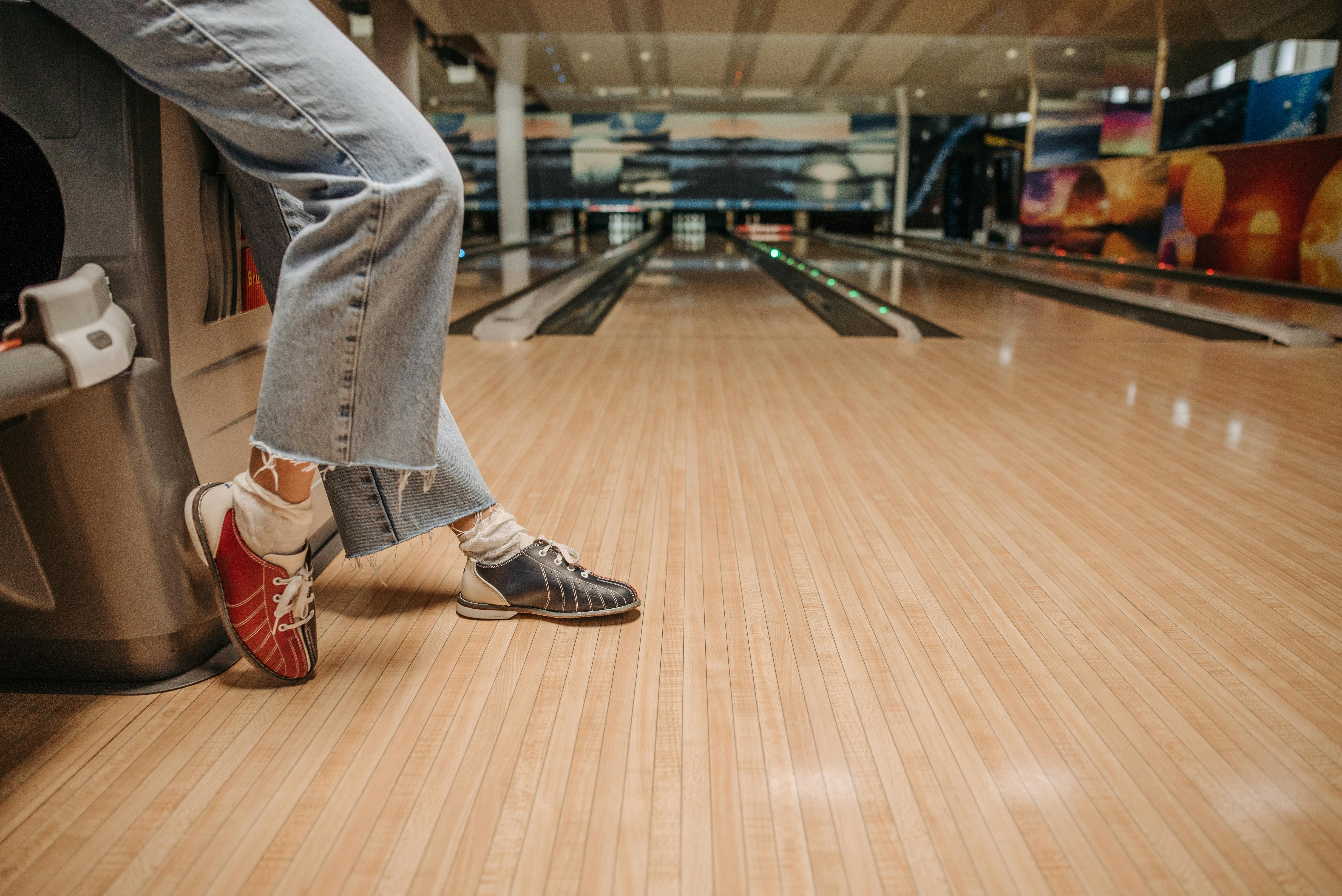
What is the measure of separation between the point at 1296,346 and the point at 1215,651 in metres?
2.61

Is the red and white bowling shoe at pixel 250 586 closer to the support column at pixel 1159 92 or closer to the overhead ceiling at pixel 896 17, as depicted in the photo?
the overhead ceiling at pixel 896 17

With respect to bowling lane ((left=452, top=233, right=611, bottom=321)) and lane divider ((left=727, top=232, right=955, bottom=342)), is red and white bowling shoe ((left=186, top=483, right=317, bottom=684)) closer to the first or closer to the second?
lane divider ((left=727, top=232, right=955, bottom=342))

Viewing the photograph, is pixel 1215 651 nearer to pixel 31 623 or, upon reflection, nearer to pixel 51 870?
pixel 51 870

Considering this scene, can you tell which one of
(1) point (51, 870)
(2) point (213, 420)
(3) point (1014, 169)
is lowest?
(1) point (51, 870)

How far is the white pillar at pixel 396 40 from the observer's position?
6.46 metres

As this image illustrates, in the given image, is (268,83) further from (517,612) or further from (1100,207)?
(1100,207)

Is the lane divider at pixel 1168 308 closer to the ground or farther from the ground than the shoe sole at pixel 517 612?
farther from the ground

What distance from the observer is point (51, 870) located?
601 millimetres

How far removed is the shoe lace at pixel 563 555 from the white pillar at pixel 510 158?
10491 mm

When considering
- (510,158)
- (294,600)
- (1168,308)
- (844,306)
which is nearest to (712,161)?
(510,158)

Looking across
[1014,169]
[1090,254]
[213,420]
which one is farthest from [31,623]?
[1014,169]

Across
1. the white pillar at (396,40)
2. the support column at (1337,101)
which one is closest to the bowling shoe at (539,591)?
the white pillar at (396,40)

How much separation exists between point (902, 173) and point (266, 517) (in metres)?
14.3

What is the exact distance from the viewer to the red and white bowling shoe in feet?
2.63
